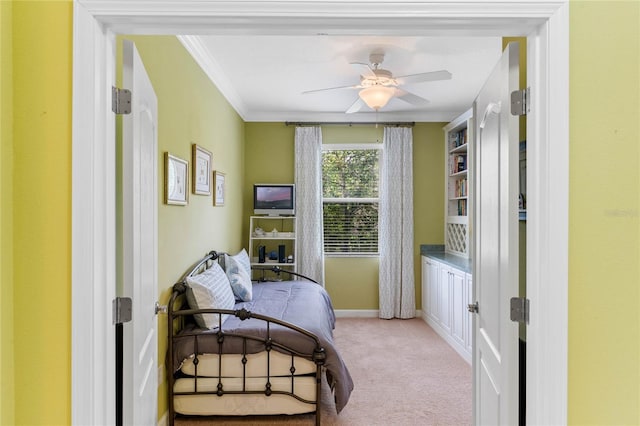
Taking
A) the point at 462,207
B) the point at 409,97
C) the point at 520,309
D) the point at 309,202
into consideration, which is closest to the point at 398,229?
the point at 462,207

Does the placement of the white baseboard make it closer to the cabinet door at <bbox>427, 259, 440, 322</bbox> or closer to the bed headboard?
the cabinet door at <bbox>427, 259, 440, 322</bbox>

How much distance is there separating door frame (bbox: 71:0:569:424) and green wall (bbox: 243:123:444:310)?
13.7 feet

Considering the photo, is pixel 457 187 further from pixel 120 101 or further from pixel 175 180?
pixel 120 101

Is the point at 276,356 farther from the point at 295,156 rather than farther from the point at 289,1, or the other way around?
the point at 295,156

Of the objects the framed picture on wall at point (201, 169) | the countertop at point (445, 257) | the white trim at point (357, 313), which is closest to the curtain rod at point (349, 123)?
the countertop at point (445, 257)

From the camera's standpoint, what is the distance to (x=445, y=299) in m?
4.43

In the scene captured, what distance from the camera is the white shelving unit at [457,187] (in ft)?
15.6

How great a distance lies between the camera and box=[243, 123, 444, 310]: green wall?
5.34 m

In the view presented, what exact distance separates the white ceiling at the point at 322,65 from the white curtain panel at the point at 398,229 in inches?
20.4
